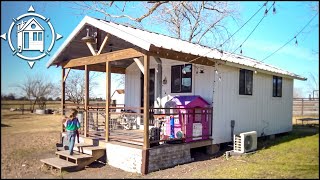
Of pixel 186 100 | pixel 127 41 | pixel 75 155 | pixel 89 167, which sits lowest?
pixel 89 167

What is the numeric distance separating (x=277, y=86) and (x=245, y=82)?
335cm

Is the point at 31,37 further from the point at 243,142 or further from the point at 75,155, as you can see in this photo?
the point at 243,142

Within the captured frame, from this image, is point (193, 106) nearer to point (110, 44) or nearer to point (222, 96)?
point (222, 96)

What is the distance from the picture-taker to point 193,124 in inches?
367

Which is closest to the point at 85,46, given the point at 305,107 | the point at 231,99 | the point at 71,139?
the point at 71,139

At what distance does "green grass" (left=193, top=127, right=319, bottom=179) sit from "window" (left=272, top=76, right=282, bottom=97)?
3954 millimetres

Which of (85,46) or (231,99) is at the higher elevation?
(85,46)

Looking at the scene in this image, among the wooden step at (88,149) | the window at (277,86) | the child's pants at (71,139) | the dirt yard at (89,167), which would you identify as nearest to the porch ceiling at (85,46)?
the dirt yard at (89,167)

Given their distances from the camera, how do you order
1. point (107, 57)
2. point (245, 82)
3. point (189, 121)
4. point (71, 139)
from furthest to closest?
point (245, 82) < point (189, 121) < point (107, 57) < point (71, 139)

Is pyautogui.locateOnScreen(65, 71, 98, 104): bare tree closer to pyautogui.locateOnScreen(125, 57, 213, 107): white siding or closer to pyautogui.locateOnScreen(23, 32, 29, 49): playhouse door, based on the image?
pyautogui.locateOnScreen(125, 57, 213, 107): white siding

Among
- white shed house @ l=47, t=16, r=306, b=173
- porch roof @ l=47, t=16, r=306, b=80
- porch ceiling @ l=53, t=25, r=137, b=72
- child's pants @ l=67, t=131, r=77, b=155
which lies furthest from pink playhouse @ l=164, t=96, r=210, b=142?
child's pants @ l=67, t=131, r=77, b=155

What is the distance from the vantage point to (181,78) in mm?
10938

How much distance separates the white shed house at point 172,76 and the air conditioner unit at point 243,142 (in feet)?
2.18

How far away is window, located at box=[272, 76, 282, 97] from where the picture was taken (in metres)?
13.9
